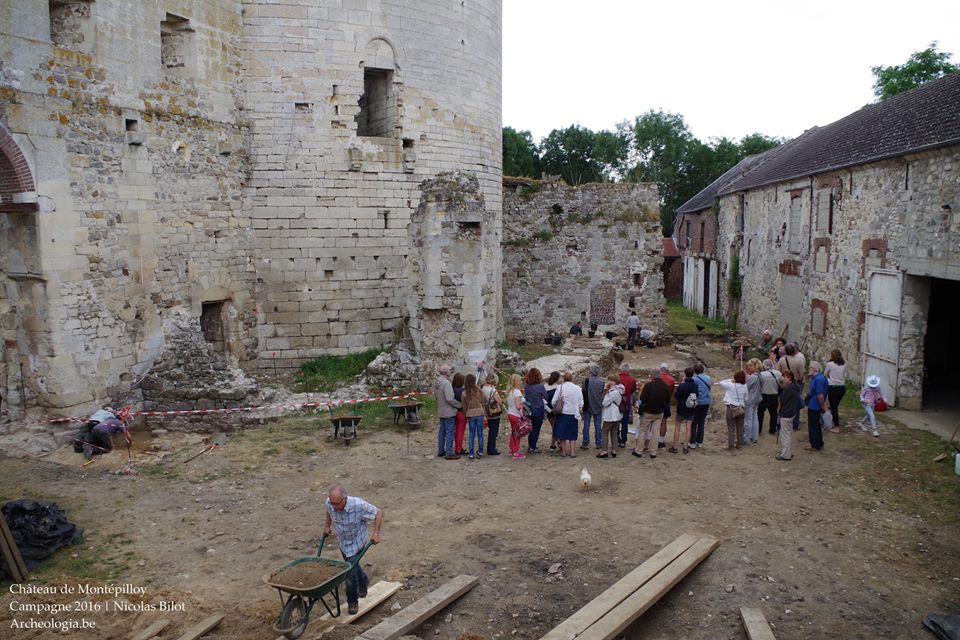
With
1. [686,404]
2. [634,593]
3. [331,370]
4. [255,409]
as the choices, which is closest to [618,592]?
[634,593]

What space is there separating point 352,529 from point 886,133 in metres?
14.5

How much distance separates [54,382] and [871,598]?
1082cm

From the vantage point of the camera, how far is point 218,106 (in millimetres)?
13523

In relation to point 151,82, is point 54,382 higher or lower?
lower

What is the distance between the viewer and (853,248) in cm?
1530

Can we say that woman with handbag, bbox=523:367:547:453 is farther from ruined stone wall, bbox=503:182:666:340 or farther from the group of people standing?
ruined stone wall, bbox=503:182:666:340

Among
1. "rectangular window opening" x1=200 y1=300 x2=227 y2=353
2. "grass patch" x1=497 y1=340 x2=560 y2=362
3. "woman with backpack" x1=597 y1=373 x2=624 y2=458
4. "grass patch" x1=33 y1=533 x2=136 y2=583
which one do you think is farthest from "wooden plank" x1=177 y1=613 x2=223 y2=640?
"grass patch" x1=497 y1=340 x2=560 y2=362

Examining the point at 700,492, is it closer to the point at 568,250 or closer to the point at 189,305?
the point at 189,305

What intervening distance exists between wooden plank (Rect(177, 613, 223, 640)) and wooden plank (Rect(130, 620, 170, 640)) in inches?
9.1

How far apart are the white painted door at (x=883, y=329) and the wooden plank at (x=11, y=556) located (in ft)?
45.5

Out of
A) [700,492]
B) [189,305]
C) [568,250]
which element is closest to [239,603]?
[700,492]

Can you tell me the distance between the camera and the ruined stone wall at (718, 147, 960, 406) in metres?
12.3

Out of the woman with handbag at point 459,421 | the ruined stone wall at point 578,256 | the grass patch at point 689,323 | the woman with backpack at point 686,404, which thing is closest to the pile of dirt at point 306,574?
the woman with handbag at point 459,421

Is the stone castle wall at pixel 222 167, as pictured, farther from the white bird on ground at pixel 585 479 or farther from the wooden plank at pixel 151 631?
the wooden plank at pixel 151 631
